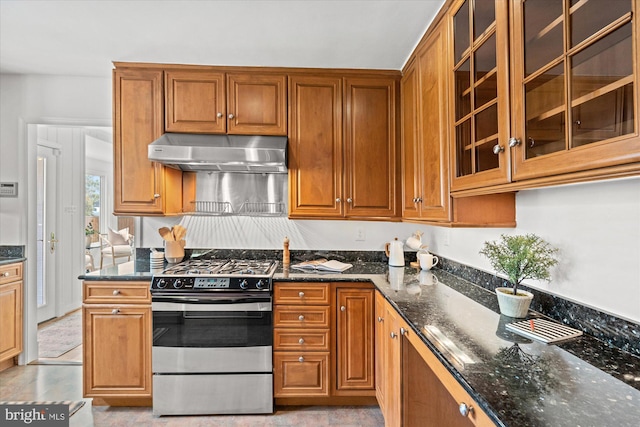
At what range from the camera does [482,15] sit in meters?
1.35

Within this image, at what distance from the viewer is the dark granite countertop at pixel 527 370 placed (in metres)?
0.75

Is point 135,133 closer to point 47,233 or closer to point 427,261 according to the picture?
point 47,233

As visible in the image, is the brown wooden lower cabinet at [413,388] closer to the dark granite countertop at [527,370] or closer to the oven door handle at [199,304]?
the dark granite countertop at [527,370]

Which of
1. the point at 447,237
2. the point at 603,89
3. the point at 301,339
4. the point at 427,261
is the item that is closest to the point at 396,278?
the point at 427,261

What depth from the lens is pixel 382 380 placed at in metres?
1.94

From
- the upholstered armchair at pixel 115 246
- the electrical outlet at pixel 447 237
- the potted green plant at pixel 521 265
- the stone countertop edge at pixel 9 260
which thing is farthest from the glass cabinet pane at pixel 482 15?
the upholstered armchair at pixel 115 246

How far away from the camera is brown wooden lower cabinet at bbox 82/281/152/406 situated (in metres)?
2.14

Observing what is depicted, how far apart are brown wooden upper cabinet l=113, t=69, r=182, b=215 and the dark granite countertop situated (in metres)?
2.02

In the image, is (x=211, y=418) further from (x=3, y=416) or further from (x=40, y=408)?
(x=3, y=416)

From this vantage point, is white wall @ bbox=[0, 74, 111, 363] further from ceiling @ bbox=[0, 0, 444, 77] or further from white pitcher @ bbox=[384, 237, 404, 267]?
white pitcher @ bbox=[384, 237, 404, 267]

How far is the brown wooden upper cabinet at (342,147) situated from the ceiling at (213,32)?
0.19 m

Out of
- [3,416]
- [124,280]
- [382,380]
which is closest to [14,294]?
[3,416]

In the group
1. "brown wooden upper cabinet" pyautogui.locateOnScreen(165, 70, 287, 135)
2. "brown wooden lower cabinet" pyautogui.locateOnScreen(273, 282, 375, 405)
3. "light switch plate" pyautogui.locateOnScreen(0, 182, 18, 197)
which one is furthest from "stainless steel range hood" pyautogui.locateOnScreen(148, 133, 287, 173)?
"light switch plate" pyautogui.locateOnScreen(0, 182, 18, 197)

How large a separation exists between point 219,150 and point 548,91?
6.19ft
